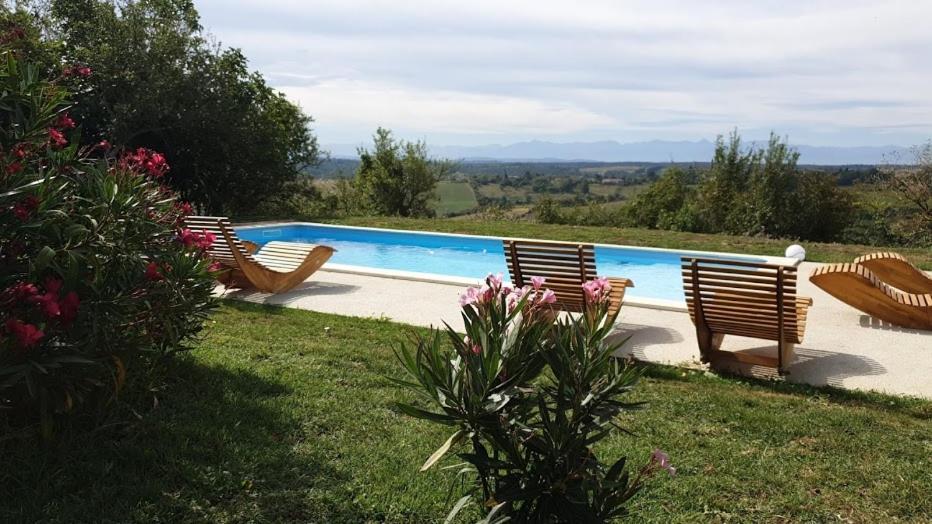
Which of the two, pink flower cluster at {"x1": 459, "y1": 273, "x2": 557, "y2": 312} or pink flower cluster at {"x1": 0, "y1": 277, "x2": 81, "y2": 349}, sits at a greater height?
pink flower cluster at {"x1": 459, "y1": 273, "x2": 557, "y2": 312}

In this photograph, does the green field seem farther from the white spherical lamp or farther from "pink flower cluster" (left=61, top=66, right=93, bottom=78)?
"pink flower cluster" (left=61, top=66, right=93, bottom=78)

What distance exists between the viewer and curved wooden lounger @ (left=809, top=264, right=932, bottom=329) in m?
6.91

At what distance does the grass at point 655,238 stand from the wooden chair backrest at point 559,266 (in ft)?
22.2

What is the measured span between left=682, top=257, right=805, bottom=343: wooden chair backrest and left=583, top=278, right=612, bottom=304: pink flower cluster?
10.7 ft

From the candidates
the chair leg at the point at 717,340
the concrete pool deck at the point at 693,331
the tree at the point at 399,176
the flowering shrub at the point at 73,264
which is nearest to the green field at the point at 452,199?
the tree at the point at 399,176

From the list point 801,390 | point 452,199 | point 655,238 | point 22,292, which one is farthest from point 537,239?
point 452,199

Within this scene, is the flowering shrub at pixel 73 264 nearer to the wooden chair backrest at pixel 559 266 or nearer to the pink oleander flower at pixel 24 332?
the pink oleander flower at pixel 24 332

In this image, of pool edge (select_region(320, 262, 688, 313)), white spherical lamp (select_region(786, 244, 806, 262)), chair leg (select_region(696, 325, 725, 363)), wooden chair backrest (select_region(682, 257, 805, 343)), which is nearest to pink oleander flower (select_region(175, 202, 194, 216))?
pool edge (select_region(320, 262, 688, 313))

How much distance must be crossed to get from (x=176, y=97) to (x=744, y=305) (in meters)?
16.1

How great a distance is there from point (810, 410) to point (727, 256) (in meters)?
7.00

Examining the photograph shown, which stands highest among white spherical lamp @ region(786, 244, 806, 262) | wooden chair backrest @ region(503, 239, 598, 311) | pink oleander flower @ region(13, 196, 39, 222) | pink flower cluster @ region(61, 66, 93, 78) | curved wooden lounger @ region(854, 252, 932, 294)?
pink flower cluster @ region(61, 66, 93, 78)

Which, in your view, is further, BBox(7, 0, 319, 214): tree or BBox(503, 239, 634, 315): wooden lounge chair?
BBox(7, 0, 319, 214): tree

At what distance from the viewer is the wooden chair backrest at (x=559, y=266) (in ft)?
20.7

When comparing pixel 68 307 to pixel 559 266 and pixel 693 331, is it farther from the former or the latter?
pixel 693 331
